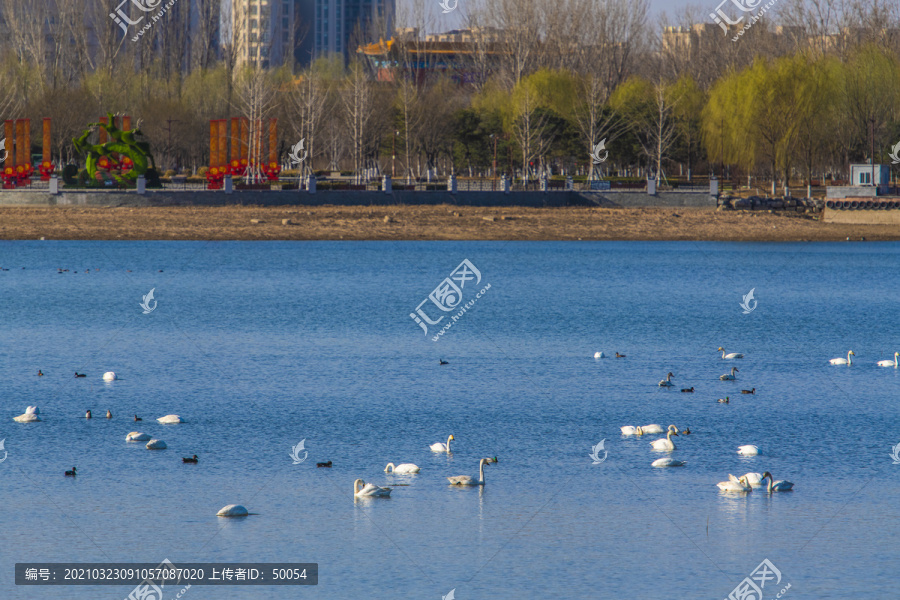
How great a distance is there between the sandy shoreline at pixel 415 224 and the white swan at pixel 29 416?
4348 cm

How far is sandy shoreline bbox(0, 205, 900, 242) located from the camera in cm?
6291

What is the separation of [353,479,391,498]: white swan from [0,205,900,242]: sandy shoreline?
160 feet

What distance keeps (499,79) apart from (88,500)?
82.7m

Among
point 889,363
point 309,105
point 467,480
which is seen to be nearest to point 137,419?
point 467,480

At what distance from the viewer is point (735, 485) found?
15.6 m

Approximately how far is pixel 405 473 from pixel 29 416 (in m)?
7.20

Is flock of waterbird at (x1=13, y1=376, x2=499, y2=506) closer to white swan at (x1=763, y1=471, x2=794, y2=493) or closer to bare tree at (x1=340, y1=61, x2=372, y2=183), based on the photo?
white swan at (x1=763, y1=471, x2=794, y2=493)
